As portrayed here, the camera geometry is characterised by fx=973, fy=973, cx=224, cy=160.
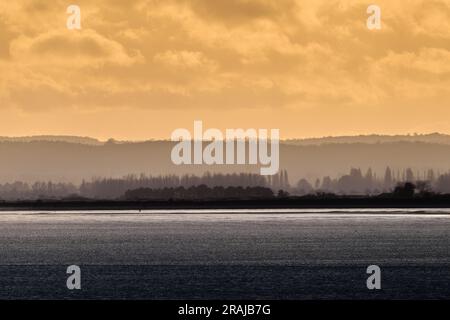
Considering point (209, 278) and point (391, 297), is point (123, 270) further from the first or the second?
point (391, 297)

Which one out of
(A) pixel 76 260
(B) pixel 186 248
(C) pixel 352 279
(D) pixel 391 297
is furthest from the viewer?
(B) pixel 186 248

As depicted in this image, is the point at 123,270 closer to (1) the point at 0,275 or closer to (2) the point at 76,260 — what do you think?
(1) the point at 0,275

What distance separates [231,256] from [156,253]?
12.7 meters

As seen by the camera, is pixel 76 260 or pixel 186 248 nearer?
pixel 76 260

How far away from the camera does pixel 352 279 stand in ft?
298

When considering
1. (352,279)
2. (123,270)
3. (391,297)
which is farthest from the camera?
(123,270)

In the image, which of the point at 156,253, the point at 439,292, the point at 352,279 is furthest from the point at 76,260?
the point at 439,292

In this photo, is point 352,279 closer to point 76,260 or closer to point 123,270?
point 123,270

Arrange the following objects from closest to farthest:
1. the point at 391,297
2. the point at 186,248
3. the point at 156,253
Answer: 1. the point at 391,297
2. the point at 156,253
3. the point at 186,248

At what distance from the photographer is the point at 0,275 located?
9619cm
